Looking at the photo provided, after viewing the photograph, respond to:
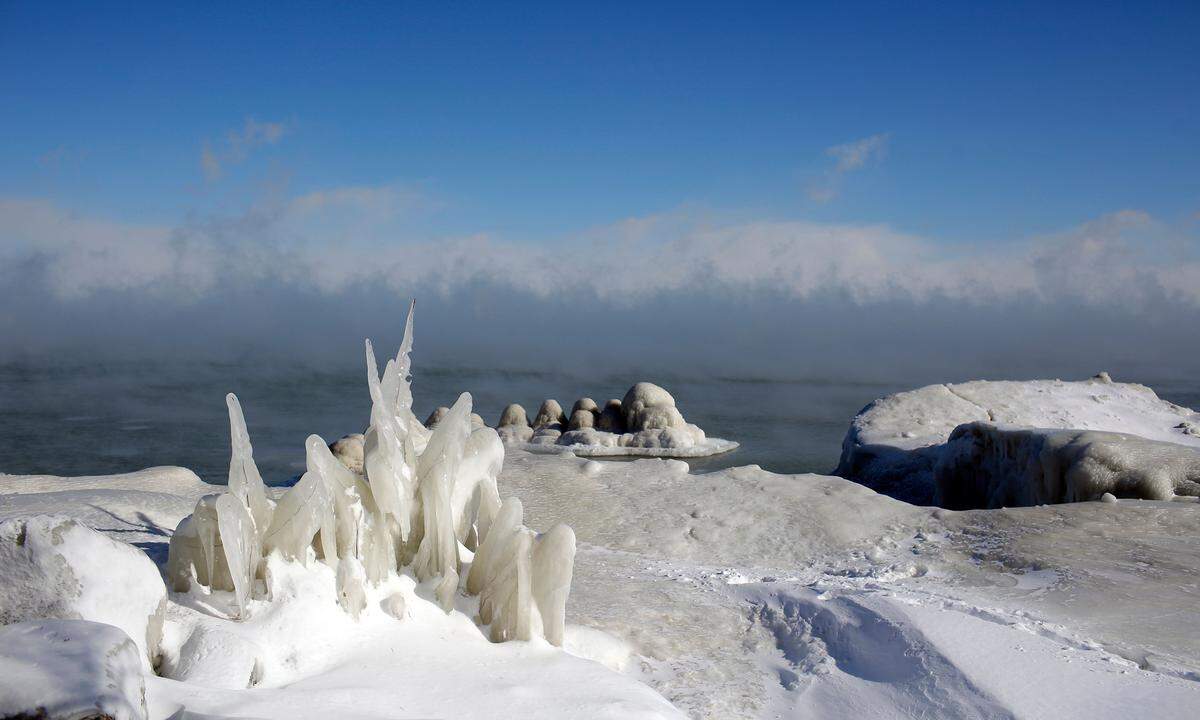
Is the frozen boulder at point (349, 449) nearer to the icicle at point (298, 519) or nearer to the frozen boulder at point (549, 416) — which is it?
the icicle at point (298, 519)

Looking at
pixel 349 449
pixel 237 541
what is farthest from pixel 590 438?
pixel 237 541

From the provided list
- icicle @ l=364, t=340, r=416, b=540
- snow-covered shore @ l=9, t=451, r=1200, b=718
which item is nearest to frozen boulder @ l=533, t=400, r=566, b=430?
snow-covered shore @ l=9, t=451, r=1200, b=718

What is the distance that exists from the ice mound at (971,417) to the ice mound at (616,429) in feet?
15.2

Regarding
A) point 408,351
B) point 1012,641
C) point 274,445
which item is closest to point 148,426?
point 274,445

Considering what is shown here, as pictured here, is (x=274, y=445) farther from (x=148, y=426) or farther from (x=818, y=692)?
(x=818, y=692)

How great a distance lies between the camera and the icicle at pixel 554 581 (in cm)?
351

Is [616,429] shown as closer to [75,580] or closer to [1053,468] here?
[1053,468]

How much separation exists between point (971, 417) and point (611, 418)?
690cm

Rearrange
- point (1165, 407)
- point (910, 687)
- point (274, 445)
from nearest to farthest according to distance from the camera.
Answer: point (910, 687) < point (1165, 407) < point (274, 445)

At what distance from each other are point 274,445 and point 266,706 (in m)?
16.6

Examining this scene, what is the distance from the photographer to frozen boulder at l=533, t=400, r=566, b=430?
1742cm

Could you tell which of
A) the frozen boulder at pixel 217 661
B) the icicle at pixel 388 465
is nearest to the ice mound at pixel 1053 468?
the icicle at pixel 388 465

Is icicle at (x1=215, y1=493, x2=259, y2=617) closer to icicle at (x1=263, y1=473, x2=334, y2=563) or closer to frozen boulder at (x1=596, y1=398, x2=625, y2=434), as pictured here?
icicle at (x1=263, y1=473, x2=334, y2=563)

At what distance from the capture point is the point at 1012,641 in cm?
377
